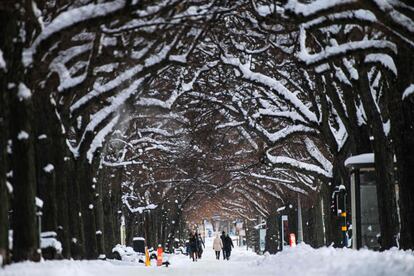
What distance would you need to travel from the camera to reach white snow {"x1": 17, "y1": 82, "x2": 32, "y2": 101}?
15.7 metres

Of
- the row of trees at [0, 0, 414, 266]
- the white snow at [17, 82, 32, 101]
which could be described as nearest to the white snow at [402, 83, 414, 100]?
the row of trees at [0, 0, 414, 266]

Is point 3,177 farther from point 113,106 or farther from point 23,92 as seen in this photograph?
point 113,106

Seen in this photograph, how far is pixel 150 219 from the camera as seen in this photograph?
5725cm

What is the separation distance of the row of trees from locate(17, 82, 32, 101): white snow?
24 mm

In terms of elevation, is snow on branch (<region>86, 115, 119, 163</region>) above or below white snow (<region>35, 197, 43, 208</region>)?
above

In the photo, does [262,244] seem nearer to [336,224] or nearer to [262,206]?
[262,206]

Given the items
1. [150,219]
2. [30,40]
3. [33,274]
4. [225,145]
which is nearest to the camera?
[33,274]

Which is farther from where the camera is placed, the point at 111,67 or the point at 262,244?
the point at 262,244

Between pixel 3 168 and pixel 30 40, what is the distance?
11.6 ft

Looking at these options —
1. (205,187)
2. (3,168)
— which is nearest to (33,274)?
(3,168)

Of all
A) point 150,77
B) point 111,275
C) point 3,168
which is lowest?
point 111,275

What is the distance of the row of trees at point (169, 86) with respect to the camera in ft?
49.2

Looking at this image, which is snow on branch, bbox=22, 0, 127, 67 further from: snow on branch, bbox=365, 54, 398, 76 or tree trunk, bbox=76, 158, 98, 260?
tree trunk, bbox=76, 158, 98, 260

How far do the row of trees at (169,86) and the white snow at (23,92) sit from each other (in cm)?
2
